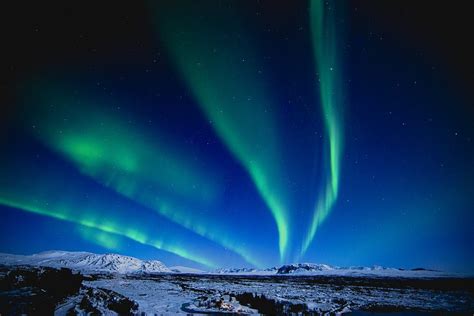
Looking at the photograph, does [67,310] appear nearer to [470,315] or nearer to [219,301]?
[219,301]

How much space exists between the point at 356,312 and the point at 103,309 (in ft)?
47.3

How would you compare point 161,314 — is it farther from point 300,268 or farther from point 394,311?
point 300,268

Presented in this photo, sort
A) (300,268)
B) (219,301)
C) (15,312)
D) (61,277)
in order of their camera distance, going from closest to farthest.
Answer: (15,312) < (219,301) < (61,277) < (300,268)

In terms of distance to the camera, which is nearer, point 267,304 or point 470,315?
point 470,315

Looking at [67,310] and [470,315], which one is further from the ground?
[470,315]

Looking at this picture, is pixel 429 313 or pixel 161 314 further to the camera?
pixel 429 313

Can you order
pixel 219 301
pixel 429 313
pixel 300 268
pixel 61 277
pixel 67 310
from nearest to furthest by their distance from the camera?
pixel 67 310, pixel 429 313, pixel 219 301, pixel 61 277, pixel 300 268

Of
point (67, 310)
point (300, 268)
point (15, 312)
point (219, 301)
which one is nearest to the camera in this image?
point (15, 312)

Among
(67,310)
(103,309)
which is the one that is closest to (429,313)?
(103,309)

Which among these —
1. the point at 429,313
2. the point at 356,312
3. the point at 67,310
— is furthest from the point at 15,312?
the point at 429,313

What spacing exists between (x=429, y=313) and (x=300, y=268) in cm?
17415

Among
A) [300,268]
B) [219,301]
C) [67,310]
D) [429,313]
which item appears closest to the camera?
[67,310]

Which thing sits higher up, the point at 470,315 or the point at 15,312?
the point at 470,315

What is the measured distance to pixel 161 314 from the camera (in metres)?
13.1
